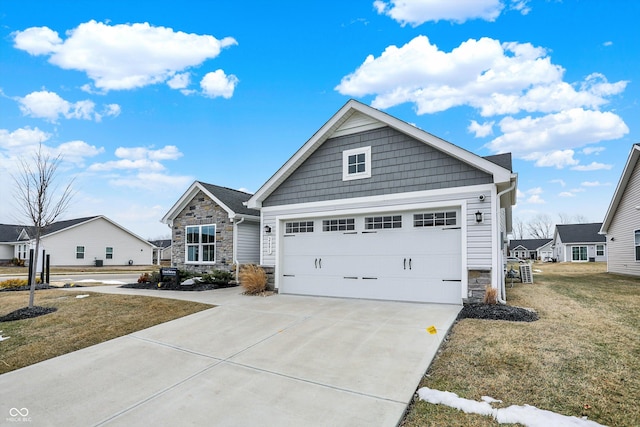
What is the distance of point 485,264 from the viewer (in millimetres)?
7887

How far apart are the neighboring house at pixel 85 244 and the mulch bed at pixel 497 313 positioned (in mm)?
32739

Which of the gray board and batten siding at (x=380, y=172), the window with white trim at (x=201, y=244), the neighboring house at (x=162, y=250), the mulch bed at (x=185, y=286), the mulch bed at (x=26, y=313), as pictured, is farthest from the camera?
the neighboring house at (x=162, y=250)

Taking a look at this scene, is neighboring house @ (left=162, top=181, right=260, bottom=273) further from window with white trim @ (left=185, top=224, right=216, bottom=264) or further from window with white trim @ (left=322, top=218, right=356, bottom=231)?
window with white trim @ (left=322, top=218, right=356, bottom=231)

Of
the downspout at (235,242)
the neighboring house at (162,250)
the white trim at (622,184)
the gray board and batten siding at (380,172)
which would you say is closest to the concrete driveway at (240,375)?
the gray board and batten siding at (380,172)

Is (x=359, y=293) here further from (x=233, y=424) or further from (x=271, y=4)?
(x=271, y=4)

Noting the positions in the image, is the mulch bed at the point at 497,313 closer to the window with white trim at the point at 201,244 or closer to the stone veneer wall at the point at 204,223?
the stone veneer wall at the point at 204,223

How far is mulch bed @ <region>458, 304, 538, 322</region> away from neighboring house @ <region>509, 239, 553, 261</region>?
5422cm

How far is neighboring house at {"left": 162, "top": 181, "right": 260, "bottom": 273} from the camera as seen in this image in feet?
46.0

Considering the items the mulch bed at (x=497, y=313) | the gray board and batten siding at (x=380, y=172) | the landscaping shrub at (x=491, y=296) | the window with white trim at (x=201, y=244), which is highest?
the gray board and batten siding at (x=380, y=172)

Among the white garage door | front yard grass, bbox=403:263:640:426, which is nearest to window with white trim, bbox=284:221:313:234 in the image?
the white garage door

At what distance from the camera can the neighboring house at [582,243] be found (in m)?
37.1

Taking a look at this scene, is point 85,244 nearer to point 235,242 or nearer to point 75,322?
point 235,242

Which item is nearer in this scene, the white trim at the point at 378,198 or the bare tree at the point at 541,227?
the white trim at the point at 378,198

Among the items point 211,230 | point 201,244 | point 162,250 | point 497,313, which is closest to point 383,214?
point 497,313
